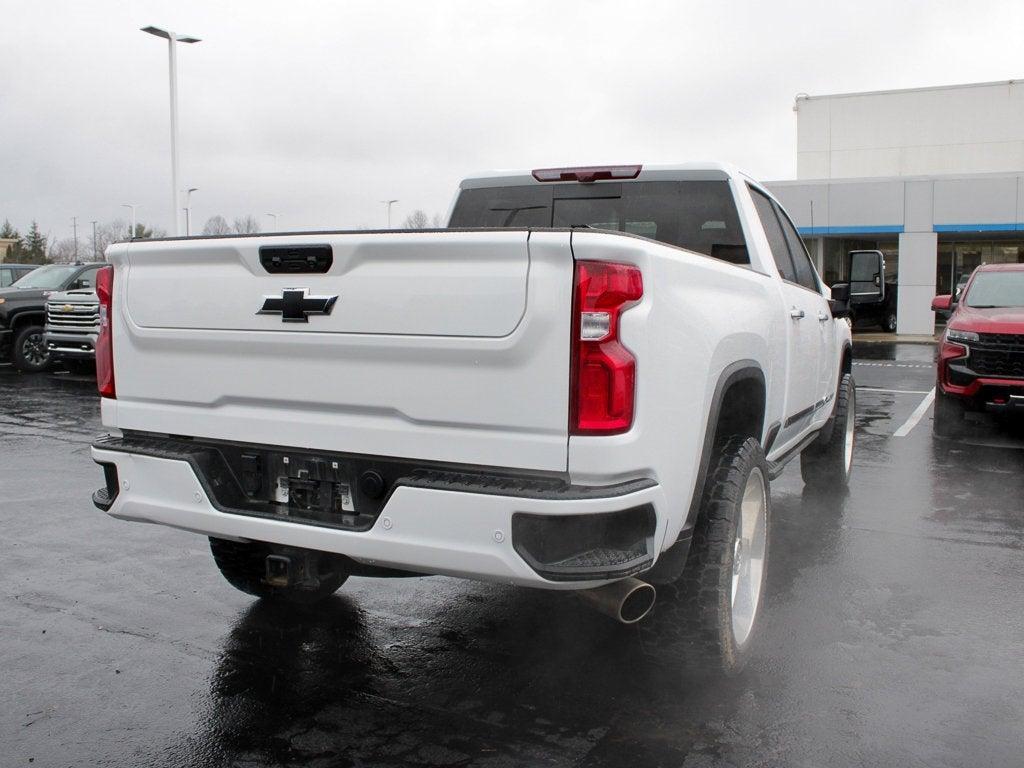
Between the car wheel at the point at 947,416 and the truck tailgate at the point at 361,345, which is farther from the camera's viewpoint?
the car wheel at the point at 947,416

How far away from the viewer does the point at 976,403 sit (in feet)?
29.2

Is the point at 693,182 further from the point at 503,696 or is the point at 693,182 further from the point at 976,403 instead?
the point at 976,403

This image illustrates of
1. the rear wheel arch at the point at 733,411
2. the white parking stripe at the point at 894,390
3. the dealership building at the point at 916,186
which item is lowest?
the white parking stripe at the point at 894,390

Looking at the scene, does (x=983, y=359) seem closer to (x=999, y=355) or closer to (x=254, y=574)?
(x=999, y=355)

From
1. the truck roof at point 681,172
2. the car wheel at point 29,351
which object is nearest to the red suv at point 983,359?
the truck roof at point 681,172

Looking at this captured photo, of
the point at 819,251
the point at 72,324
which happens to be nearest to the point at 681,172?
the point at 72,324

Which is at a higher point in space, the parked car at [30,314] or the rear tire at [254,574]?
the parked car at [30,314]

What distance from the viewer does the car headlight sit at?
29.1 feet

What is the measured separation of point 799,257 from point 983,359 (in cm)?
383

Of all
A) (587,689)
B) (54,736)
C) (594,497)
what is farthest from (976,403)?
(54,736)

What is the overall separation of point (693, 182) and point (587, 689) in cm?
262

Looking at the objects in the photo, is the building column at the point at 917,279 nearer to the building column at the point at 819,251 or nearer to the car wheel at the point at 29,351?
the building column at the point at 819,251

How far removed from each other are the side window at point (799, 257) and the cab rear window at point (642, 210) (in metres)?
0.99

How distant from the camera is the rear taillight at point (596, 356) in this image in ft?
9.21
